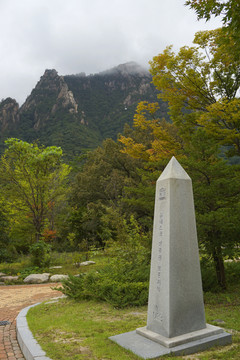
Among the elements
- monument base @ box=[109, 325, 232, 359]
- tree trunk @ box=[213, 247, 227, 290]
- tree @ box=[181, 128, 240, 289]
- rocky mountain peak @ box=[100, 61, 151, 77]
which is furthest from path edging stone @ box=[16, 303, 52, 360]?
rocky mountain peak @ box=[100, 61, 151, 77]

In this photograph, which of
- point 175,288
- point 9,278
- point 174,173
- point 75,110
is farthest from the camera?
point 75,110

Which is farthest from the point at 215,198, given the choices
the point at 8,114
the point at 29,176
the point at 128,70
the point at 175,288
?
the point at 128,70

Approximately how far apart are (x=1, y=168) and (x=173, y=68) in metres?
10.9

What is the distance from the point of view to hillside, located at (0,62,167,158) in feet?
179

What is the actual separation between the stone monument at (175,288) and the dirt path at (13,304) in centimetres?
193

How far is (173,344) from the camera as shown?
12.8 ft

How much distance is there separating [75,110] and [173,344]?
68509 millimetres

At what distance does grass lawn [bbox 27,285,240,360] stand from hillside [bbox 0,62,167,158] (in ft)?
126

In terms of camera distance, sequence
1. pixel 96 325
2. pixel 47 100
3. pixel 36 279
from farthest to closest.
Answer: pixel 47 100 → pixel 36 279 → pixel 96 325

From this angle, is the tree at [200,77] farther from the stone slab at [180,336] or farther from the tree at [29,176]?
the tree at [29,176]

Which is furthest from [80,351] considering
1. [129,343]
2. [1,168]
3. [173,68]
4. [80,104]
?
[80,104]

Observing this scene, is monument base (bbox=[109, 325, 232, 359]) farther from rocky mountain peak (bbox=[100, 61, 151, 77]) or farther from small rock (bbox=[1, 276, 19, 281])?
rocky mountain peak (bbox=[100, 61, 151, 77])

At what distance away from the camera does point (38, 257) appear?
1528cm

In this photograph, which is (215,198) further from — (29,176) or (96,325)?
(29,176)
